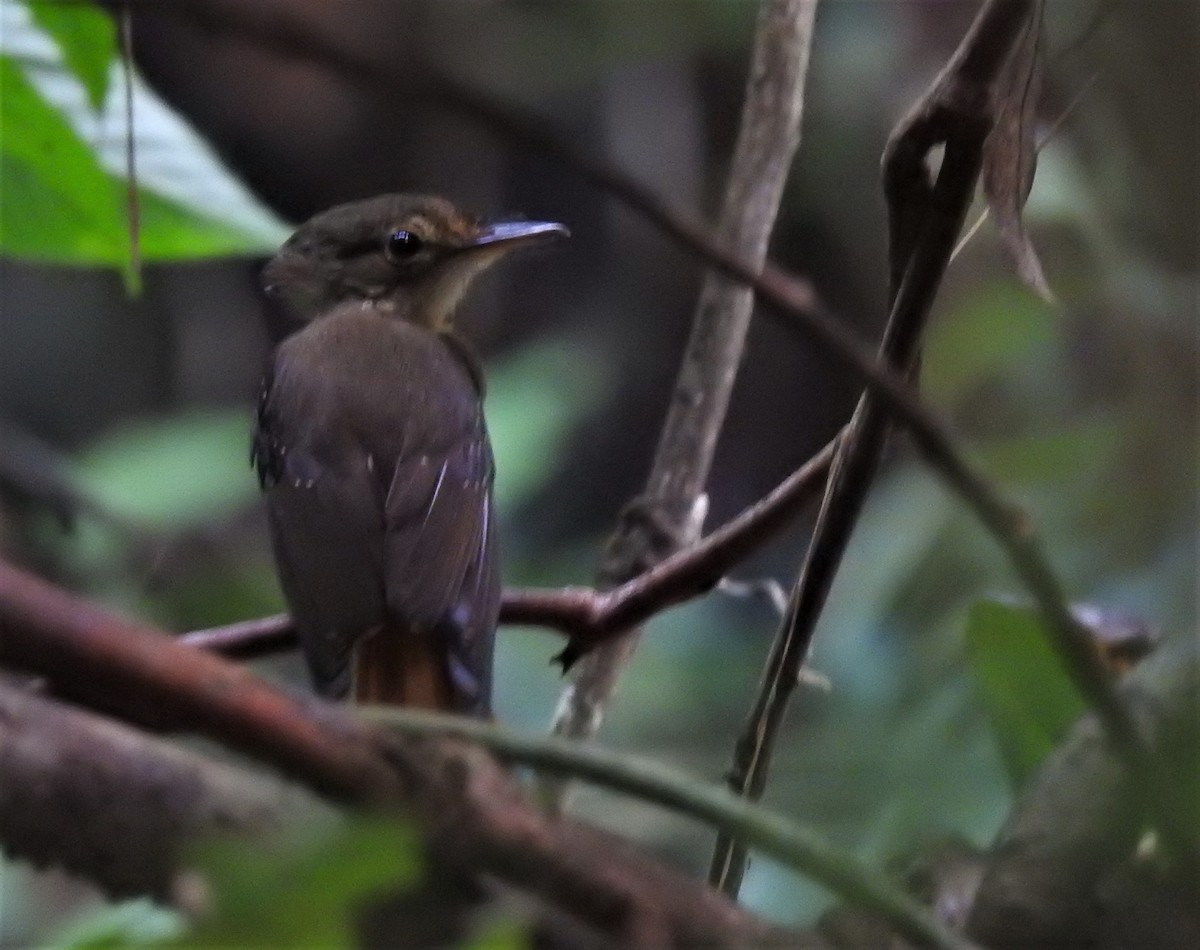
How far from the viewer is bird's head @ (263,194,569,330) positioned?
10.1 feet

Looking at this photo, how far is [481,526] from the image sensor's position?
2.37m

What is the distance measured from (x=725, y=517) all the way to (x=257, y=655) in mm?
2323

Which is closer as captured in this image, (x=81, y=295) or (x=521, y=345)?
(x=521, y=345)

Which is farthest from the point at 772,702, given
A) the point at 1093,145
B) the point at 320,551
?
the point at 1093,145

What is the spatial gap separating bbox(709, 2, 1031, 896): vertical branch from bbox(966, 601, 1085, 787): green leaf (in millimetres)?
365

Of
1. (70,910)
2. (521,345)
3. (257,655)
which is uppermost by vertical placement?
(257,655)

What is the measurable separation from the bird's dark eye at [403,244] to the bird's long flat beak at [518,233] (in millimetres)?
110

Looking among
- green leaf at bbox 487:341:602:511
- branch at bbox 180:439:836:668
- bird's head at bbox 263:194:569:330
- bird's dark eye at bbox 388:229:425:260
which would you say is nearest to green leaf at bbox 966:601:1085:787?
branch at bbox 180:439:836:668

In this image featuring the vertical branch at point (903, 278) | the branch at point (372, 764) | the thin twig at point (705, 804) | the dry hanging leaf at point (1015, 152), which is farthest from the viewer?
the dry hanging leaf at point (1015, 152)

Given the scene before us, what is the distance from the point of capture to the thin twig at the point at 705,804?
2.86 feet

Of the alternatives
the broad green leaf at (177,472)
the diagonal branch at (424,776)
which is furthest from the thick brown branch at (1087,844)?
the broad green leaf at (177,472)

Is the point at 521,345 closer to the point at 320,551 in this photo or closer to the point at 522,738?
the point at 320,551

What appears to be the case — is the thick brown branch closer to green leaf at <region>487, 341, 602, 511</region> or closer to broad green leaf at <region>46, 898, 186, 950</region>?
broad green leaf at <region>46, 898, 186, 950</region>

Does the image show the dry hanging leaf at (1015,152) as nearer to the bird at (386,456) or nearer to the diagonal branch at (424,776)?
the diagonal branch at (424,776)
